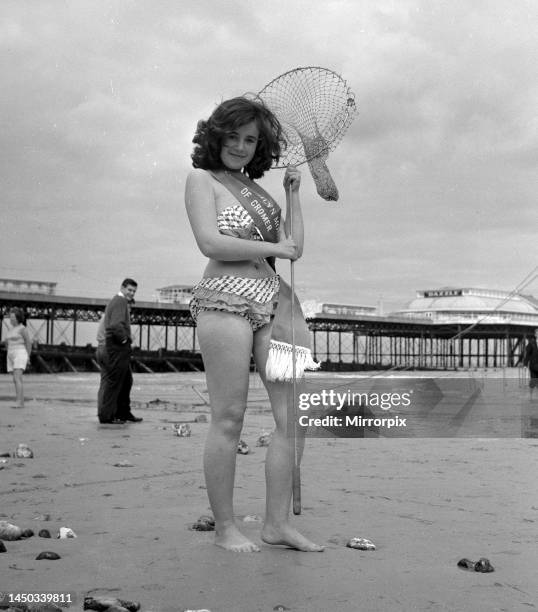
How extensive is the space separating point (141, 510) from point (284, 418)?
898 millimetres

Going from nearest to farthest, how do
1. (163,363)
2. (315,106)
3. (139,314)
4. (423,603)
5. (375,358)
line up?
(423,603), (315,106), (163,363), (139,314), (375,358)

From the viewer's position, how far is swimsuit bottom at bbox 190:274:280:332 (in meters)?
2.61

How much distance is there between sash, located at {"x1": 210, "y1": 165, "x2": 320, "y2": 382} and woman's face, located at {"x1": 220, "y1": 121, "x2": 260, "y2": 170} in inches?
1.8

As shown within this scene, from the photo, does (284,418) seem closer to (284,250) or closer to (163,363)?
(284,250)

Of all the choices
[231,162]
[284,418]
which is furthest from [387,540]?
[231,162]

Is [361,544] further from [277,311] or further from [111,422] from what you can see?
[111,422]

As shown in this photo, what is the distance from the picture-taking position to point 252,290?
2.64 metres

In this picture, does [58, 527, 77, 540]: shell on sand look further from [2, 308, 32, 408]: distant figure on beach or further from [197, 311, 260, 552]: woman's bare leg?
[2, 308, 32, 408]: distant figure on beach

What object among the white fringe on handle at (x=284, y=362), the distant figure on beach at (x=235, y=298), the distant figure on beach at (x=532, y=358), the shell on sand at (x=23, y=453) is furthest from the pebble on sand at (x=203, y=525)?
the distant figure on beach at (x=532, y=358)

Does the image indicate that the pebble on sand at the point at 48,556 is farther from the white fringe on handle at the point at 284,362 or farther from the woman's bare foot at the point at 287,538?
the white fringe on handle at the point at 284,362

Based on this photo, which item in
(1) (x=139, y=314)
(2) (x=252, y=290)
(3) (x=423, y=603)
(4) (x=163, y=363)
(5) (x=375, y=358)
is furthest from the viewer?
(5) (x=375, y=358)

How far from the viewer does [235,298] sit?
261 cm

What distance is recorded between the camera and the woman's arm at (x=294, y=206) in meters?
2.74

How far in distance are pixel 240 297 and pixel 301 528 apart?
3.00ft
